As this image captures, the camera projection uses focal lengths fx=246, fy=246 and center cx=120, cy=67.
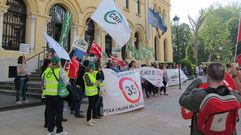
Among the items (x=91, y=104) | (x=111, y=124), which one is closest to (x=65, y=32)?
(x=91, y=104)

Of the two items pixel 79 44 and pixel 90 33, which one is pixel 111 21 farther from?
pixel 90 33

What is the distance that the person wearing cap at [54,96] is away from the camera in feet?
18.3

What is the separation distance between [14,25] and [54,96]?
1010cm

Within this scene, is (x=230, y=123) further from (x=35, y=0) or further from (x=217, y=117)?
(x=35, y=0)

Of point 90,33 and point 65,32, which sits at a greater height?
point 90,33

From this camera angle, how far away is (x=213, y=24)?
153 feet

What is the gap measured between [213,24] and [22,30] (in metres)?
40.2

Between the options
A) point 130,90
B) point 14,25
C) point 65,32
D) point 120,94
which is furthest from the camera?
point 14,25

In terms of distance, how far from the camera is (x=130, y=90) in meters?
8.66

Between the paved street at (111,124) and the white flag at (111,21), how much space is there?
2773mm

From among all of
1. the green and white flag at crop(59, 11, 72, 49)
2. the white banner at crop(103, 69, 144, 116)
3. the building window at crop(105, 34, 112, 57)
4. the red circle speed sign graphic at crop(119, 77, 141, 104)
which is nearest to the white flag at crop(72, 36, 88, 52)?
the green and white flag at crop(59, 11, 72, 49)

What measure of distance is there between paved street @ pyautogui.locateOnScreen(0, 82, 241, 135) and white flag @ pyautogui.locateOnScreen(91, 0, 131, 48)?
277 cm

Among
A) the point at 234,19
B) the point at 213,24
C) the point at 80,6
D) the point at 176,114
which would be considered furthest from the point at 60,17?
the point at 234,19

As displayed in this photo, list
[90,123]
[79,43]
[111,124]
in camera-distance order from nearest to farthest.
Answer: [90,123] → [111,124] → [79,43]
